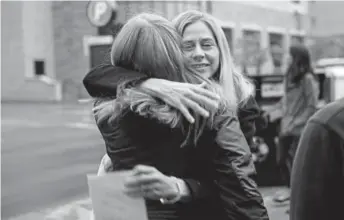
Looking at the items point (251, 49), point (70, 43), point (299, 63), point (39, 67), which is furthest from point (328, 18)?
point (299, 63)

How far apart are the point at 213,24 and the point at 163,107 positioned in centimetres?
74

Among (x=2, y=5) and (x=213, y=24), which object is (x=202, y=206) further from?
(x=2, y=5)

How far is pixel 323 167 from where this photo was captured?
1.11m

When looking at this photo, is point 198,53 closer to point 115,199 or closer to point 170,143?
point 170,143

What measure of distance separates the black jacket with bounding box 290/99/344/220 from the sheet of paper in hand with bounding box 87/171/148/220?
0.82 metres

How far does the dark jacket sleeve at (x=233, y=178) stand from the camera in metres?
1.92

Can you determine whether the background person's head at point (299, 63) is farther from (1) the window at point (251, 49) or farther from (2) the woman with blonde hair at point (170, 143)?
(1) the window at point (251, 49)

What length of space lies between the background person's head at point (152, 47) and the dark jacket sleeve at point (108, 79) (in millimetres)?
41

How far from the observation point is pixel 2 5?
103ft

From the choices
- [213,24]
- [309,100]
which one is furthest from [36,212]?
[213,24]

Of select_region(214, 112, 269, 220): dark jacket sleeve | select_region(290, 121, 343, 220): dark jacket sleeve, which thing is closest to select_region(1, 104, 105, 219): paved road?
select_region(214, 112, 269, 220): dark jacket sleeve

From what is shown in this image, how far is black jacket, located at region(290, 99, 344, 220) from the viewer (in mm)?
1098

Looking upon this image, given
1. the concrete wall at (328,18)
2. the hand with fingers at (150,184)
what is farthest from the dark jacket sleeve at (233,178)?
the concrete wall at (328,18)

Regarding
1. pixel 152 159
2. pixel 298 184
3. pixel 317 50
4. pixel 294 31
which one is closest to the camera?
pixel 298 184
